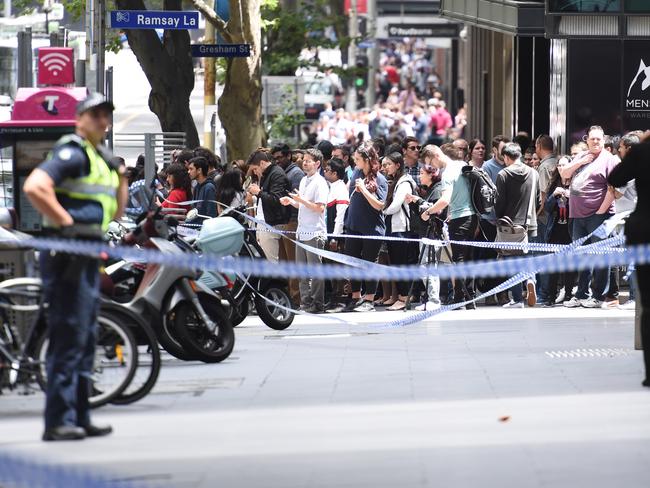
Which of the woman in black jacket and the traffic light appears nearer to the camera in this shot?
the woman in black jacket

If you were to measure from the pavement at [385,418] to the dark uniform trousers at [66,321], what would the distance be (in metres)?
0.22

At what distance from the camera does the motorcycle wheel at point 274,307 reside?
15102 millimetres

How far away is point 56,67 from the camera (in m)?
17.2

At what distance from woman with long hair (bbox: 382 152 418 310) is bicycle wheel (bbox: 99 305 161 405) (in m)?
7.06

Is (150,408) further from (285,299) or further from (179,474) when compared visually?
(285,299)

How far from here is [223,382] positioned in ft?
37.4

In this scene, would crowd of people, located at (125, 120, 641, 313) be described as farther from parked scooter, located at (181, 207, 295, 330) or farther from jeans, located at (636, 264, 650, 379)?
jeans, located at (636, 264, 650, 379)

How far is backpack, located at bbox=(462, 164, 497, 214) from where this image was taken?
16875mm

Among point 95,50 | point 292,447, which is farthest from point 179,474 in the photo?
point 95,50

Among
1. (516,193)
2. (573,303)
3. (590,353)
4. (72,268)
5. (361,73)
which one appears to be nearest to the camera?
(72,268)

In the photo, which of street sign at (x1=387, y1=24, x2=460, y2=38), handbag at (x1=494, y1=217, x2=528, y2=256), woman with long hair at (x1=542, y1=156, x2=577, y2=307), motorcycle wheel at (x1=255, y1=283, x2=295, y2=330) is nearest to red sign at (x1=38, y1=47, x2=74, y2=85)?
motorcycle wheel at (x1=255, y1=283, x2=295, y2=330)

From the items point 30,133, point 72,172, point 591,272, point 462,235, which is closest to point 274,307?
point 462,235

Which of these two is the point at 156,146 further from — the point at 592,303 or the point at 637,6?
the point at 637,6

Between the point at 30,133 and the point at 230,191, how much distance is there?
8.26ft
